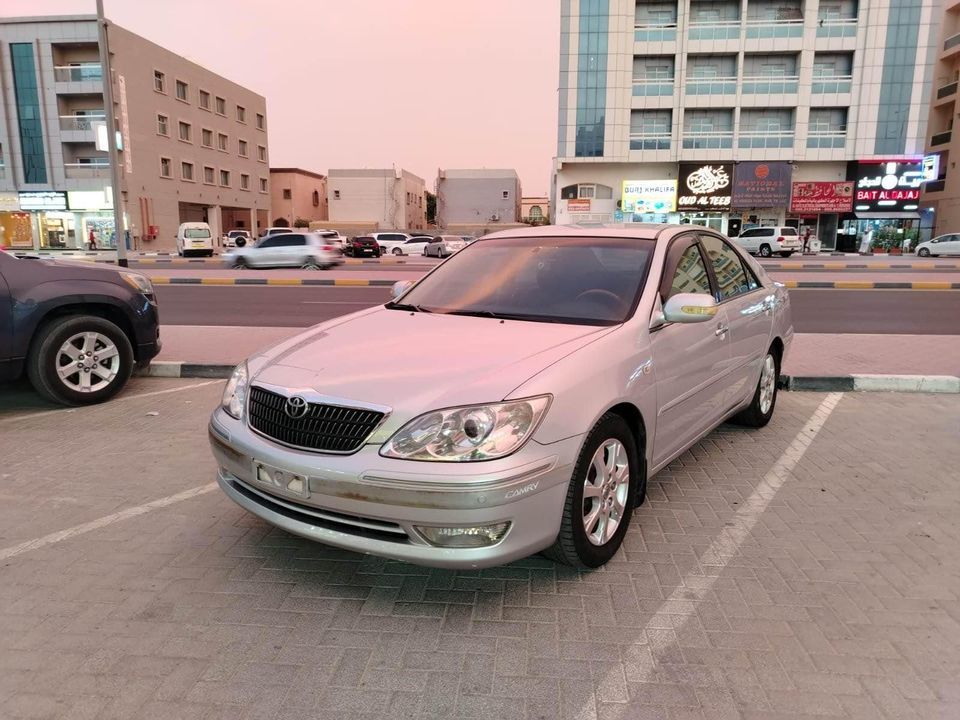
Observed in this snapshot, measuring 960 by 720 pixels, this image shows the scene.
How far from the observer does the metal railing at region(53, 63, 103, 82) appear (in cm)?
4550

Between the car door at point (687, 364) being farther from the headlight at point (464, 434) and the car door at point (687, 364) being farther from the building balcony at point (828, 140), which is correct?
the building balcony at point (828, 140)

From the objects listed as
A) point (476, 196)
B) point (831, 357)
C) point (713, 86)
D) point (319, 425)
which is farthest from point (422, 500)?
point (476, 196)

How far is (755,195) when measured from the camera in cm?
4588

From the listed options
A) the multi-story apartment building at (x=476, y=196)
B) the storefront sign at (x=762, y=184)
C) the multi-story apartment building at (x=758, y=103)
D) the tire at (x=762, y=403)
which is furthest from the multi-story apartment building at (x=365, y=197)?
the tire at (x=762, y=403)

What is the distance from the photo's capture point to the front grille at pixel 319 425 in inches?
107

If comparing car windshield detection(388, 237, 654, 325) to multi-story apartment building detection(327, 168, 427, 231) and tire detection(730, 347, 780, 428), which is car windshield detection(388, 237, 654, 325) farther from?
multi-story apartment building detection(327, 168, 427, 231)

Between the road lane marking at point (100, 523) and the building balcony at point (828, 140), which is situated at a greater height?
the building balcony at point (828, 140)

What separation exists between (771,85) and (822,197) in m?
8.30

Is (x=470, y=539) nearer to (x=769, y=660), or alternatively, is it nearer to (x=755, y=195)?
(x=769, y=660)

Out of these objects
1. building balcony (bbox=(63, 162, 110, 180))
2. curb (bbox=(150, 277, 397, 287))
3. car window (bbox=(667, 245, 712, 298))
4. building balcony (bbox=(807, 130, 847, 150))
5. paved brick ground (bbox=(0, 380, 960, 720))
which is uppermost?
building balcony (bbox=(807, 130, 847, 150))

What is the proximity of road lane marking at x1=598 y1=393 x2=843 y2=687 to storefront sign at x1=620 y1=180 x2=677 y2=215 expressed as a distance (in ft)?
148

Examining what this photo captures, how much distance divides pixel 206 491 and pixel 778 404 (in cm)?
487

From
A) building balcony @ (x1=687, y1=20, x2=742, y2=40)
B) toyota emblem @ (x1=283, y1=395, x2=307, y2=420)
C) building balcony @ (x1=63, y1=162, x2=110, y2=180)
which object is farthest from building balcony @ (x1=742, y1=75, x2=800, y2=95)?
toyota emblem @ (x1=283, y1=395, x2=307, y2=420)

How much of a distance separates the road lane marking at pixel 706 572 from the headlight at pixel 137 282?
5.58 m
